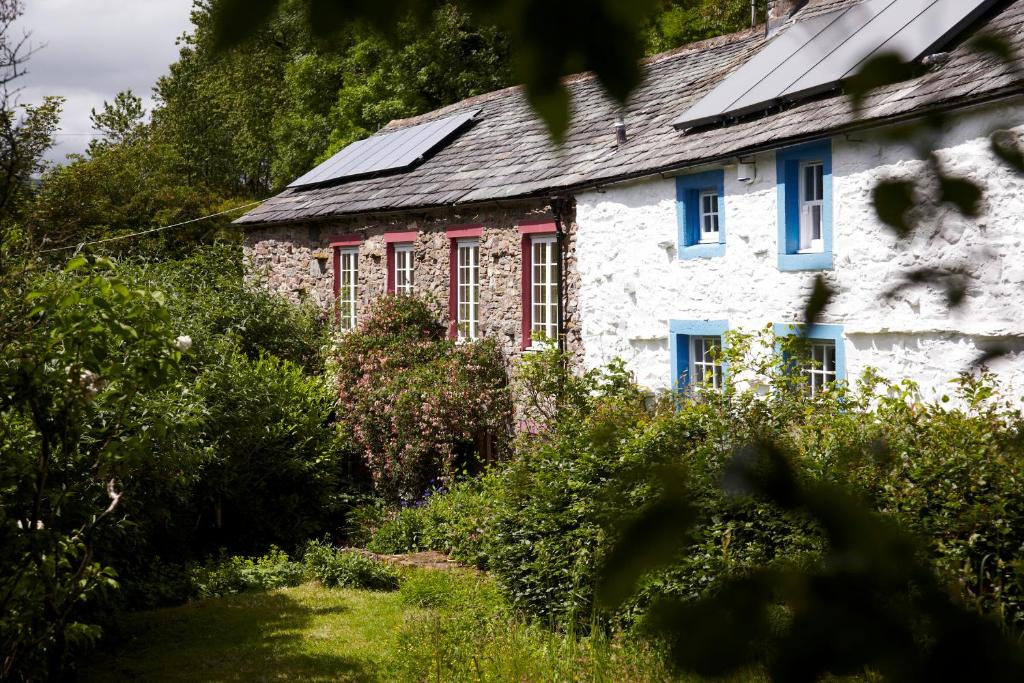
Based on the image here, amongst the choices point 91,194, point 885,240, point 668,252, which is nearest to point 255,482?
point 668,252

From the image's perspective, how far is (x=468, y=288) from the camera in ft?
50.8

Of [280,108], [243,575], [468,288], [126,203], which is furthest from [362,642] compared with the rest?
[280,108]

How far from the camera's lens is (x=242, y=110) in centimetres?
3962

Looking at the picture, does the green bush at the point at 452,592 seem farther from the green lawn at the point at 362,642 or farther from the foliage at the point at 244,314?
the foliage at the point at 244,314

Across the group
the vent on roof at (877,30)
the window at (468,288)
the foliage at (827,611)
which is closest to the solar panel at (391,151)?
the window at (468,288)

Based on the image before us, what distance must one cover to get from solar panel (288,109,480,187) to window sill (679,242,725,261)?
24.8ft

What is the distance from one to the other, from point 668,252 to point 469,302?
4.52m

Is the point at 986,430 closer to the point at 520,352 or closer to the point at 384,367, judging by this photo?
the point at 520,352

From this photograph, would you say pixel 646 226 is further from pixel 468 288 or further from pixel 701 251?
pixel 468 288

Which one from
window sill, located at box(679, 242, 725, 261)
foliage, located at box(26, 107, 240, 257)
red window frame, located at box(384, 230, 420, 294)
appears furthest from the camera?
foliage, located at box(26, 107, 240, 257)

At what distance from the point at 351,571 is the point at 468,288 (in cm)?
517

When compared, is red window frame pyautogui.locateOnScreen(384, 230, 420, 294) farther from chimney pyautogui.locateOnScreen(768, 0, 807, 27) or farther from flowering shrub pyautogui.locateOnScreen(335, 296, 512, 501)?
chimney pyautogui.locateOnScreen(768, 0, 807, 27)

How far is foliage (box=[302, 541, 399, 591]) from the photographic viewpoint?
457 inches

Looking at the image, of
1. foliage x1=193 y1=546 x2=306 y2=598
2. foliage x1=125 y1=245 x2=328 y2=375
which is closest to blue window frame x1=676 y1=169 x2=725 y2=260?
foliage x1=193 y1=546 x2=306 y2=598
